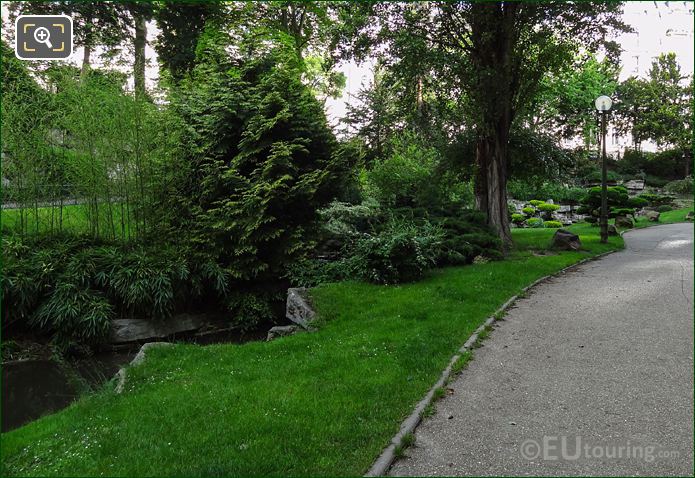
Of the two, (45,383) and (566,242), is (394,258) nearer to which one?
(45,383)

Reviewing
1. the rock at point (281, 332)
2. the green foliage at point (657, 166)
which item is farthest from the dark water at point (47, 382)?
the green foliage at point (657, 166)

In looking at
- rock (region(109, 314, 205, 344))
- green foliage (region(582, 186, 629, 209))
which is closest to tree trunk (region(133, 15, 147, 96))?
rock (region(109, 314, 205, 344))

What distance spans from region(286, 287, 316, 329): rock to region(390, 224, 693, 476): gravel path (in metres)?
2.47

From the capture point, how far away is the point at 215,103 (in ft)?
27.0

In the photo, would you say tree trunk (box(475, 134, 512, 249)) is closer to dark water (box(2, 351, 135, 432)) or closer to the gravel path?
the gravel path

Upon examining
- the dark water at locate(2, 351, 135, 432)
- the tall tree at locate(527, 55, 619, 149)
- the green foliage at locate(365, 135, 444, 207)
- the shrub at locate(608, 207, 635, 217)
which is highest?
the tall tree at locate(527, 55, 619, 149)

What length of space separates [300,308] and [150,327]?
242cm

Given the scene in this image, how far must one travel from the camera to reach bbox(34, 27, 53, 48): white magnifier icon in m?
2.24

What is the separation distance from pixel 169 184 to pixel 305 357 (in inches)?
188

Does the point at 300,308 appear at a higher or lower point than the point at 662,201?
lower

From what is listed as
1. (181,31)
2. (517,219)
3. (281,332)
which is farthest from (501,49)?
(517,219)

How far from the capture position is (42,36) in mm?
2256

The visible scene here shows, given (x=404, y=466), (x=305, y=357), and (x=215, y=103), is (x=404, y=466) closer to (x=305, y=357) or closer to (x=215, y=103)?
(x=305, y=357)

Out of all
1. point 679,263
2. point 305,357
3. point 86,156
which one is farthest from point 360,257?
point 679,263
